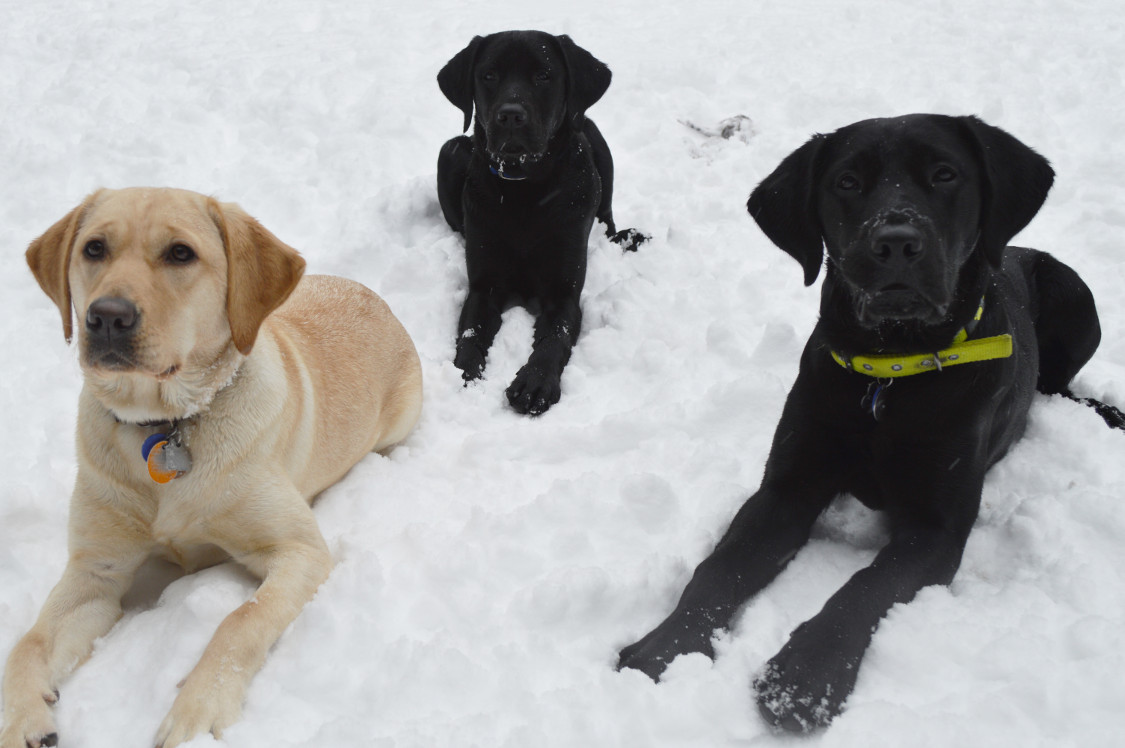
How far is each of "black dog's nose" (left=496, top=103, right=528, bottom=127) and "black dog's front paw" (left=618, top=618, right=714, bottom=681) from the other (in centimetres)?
289

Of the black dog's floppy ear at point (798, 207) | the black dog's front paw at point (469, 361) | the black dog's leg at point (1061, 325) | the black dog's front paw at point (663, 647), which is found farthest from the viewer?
the black dog's front paw at point (469, 361)

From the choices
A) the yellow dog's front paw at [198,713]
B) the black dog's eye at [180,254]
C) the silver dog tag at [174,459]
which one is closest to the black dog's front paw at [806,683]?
the yellow dog's front paw at [198,713]

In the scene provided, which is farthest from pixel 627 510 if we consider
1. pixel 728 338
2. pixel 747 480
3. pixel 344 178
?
pixel 344 178

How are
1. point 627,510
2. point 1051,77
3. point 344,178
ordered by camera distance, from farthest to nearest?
point 1051,77 → point 344,178 → point 627,510

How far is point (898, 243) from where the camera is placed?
2434 mm

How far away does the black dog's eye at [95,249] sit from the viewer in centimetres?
249

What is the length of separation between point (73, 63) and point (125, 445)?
5.73 meters

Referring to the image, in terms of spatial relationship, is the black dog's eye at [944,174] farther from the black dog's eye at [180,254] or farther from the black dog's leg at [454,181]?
the black dog's leg at [454,181]

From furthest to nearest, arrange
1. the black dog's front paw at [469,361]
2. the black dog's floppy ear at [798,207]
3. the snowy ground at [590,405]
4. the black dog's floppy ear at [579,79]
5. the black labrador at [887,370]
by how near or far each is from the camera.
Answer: the black dog's floppy ear at [579,79], the black dog's front paw at [469,361], the black dog's floppy ear at [798,207], the black labrador at [887,370], the snowy ground at [590,405]

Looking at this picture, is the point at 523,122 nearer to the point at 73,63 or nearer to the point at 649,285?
the point at 649,285

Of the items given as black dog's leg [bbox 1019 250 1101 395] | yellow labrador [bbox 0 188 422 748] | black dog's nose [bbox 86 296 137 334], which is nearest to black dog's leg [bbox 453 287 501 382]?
yellow labrador [bbox 0 188 422 748]

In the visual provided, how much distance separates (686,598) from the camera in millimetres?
2559

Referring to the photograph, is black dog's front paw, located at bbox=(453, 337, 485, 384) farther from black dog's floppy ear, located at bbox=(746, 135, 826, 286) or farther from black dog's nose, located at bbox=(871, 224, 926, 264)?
black dog's nose, located at bbox=(871, 224, 926, 264)

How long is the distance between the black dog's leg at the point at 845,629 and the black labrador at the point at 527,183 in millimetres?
2250
